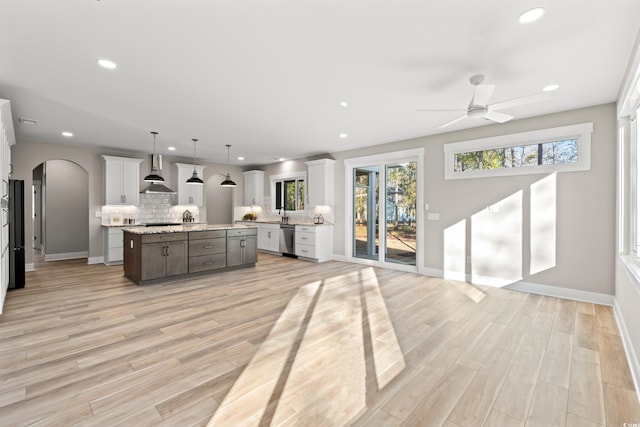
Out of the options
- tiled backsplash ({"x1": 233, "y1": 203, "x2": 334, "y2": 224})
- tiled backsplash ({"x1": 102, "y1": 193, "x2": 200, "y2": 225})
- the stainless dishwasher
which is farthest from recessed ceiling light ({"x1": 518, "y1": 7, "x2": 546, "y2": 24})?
tiled backsplash ({"x1": 102, "y1": 193, "x2": 200, "y2": 225})

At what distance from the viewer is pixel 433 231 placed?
5.64 m

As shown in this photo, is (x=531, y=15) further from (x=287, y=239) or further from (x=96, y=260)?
(x=96, y=260)

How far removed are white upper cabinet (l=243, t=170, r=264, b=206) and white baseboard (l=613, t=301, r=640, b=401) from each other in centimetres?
810

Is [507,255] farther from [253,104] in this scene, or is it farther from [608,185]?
[253,104]

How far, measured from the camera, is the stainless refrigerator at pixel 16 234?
450cm

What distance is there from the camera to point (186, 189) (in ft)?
26.8

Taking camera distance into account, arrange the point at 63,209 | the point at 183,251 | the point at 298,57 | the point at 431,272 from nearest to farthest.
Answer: the point at 298,57
the point at 183,251
the point at 431,272
the point at 63,209

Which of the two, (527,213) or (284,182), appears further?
(284,182)

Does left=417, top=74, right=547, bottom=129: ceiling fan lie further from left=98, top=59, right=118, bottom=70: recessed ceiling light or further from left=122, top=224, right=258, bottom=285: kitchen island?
left=122, top=224, right=258, bottom=285: kitchen island

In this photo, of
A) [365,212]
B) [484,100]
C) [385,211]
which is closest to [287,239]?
[365,212]

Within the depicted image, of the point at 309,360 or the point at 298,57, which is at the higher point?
the point at 298,57

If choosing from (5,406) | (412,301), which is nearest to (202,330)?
(5,406)

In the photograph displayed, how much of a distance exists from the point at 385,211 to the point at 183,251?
158 inches

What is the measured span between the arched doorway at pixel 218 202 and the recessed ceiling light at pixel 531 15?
886cm
